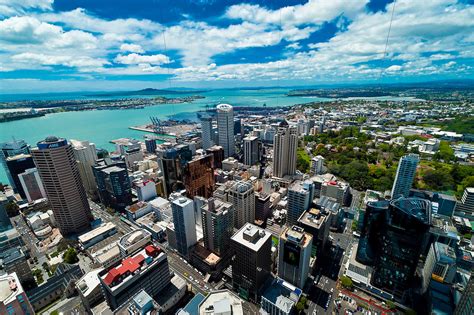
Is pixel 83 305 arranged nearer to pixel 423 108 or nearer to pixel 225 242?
pixel 225 242

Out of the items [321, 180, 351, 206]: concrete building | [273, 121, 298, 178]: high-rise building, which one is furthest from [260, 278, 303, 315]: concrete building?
[273, 121, 298, 178]: high-rise building

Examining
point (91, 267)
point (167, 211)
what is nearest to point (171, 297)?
point (91, 267)

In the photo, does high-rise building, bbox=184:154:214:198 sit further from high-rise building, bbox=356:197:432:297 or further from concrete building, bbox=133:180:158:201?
high-rise building, bbox=356:197:432:297

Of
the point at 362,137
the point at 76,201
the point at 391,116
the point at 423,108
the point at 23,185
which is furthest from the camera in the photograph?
the point at 423,108

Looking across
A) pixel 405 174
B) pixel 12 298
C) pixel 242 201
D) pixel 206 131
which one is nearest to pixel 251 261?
pixel 242 201

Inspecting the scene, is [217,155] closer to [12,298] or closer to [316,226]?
[316,226]

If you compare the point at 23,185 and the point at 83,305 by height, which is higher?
Result: the point at 23,185

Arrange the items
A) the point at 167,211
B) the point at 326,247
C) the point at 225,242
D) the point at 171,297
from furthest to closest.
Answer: the point at 167,211, the point at 326,247, the point at 225,242, the point at 171,297
